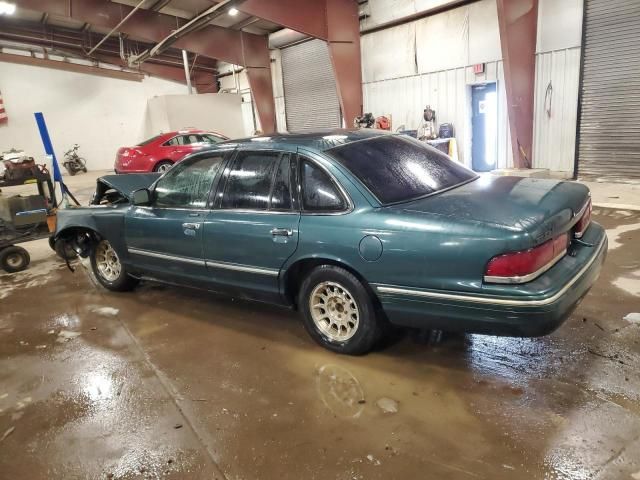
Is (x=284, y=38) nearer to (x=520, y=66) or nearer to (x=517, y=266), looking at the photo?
(x=520, y=66)

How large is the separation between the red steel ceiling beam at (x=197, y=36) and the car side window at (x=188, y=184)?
1185 centimetres

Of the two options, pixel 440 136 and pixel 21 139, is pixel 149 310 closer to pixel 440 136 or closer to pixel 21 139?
pixel 440 136

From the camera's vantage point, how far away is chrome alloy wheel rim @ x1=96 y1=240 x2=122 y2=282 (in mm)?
4926

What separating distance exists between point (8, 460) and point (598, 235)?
383 centimetres

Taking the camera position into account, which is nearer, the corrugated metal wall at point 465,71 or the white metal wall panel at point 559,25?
the white metal wall panel at point 559,25

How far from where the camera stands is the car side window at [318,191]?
309 centimetres

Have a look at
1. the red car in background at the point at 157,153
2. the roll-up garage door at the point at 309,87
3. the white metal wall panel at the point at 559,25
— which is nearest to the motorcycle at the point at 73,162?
the red car in background at the point at 157,153

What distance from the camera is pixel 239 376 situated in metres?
3.19

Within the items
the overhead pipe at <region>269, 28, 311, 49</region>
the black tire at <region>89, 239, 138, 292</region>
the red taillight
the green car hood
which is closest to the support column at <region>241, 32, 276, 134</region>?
the overhead pipe at <region>269, 28, 311, 49</region>

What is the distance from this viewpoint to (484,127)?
1117 cm

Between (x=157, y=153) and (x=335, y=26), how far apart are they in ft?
18.7

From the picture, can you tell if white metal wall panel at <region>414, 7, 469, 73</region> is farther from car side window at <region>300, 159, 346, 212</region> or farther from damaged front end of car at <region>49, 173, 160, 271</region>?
car side window at <region>300, 159, 346, 212</region>

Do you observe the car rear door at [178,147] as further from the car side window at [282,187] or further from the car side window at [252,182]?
the car side window at [282,187]

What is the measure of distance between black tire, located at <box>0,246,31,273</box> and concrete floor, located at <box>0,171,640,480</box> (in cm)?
232
